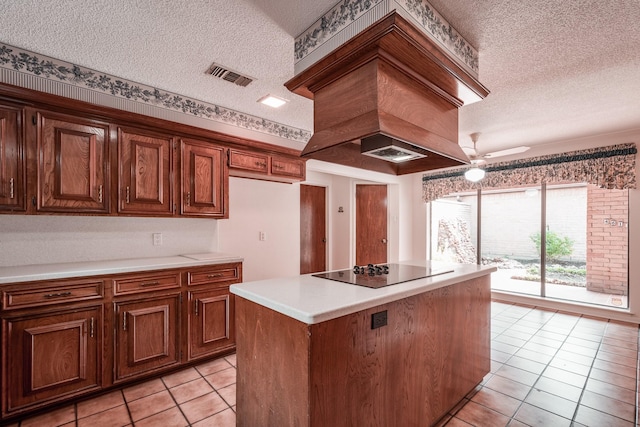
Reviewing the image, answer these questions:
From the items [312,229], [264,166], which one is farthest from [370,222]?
[264,166]

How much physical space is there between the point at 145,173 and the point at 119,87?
0.76 meters

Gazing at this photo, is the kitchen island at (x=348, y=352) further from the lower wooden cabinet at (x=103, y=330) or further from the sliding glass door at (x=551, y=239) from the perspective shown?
the sliding glass door at (x=551, y=239)

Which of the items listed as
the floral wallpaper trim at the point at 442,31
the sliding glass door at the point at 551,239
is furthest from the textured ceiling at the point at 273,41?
the sliding glass door at the point at 551,239

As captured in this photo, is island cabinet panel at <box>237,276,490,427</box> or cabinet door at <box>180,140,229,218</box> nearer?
island cabinet panel at <box>237,276,490,427</box>

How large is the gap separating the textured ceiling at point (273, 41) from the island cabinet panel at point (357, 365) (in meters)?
1.65

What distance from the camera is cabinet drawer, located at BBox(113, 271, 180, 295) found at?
2.24 meters

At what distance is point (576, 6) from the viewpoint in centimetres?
164

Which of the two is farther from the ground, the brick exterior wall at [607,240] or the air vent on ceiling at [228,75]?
the air vent on ceiling at [228,75]

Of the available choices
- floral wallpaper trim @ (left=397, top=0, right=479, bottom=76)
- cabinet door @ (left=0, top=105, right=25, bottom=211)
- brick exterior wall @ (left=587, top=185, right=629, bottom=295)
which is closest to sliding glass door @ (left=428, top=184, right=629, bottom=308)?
brick exterior wall @ (left=587, top=185, right=629, bottom=295)

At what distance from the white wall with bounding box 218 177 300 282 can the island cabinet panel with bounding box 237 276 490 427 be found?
220 cm

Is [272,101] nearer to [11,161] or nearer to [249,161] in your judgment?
[249,161]

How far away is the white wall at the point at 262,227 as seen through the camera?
3.75 meters

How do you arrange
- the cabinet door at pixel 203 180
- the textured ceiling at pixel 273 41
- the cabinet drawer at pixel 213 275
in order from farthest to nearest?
the cabinet door at pixel 203 180 < the cabinet drawer at pixel 213 275 < the textured ceiling at pixel 273 41

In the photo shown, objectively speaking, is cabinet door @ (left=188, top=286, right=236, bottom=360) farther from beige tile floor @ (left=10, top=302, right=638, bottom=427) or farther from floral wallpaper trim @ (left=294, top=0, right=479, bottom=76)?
floral wallpaper trim @ (left=294, top=0, right=479, bottom=76)
